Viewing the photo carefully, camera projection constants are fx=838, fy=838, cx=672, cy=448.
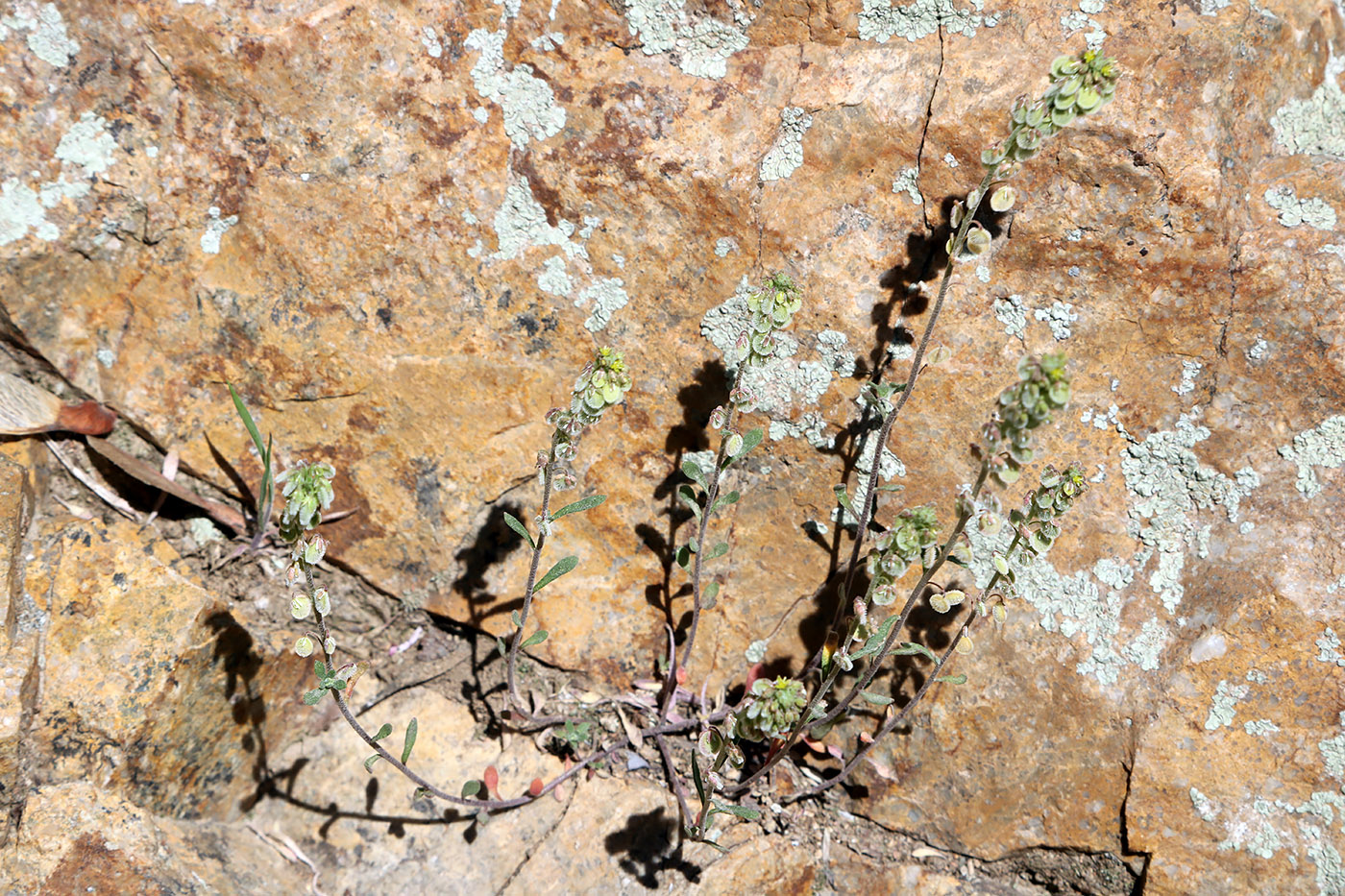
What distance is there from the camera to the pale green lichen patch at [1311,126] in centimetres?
283

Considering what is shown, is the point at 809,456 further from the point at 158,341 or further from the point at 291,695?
the point at 158,341

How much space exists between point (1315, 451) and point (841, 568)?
63.2 inches

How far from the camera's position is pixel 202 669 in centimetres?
306

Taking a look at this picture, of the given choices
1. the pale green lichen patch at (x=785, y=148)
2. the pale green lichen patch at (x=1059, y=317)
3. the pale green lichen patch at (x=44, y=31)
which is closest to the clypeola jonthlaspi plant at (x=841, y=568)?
the pale green lichen patch at (x=1059, y=317)

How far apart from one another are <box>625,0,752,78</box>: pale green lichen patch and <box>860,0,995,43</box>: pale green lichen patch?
42 cm

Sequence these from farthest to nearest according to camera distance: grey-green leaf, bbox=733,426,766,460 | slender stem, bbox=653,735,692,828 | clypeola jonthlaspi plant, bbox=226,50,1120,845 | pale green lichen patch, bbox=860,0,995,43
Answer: slender stem, bbox=653,735,692,828
pale green lichen patch, bbox=860,0,995,43
grey-green leaf, bbox=733,426,766,460
clypeola jonthlaspi plant, bbox=226,50,1120,845

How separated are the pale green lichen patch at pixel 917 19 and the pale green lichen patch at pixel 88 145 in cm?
269

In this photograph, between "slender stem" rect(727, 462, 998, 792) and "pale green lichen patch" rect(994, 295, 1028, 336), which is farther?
"pale green lichen patch" rect(994, 295, 1028, 336)

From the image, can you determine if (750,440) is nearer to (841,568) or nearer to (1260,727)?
(841,568)

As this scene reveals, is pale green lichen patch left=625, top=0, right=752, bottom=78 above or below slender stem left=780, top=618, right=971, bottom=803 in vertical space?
above

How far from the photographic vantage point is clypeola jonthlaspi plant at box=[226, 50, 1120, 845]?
7.09 feet

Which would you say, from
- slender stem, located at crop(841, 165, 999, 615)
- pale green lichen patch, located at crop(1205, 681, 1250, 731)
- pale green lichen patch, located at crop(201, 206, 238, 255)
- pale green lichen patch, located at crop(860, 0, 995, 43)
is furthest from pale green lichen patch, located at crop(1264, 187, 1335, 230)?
A: pale green lichen patch, located at crop(201, 206, 238, 255)

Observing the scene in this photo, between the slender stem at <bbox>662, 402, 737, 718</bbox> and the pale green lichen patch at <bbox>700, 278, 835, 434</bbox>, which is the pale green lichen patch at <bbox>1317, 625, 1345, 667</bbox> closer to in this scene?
the pale green lichen patch at <bbox>700, 278, 835, 434</bbox>

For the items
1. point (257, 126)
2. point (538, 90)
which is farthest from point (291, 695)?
point (538, 90)
